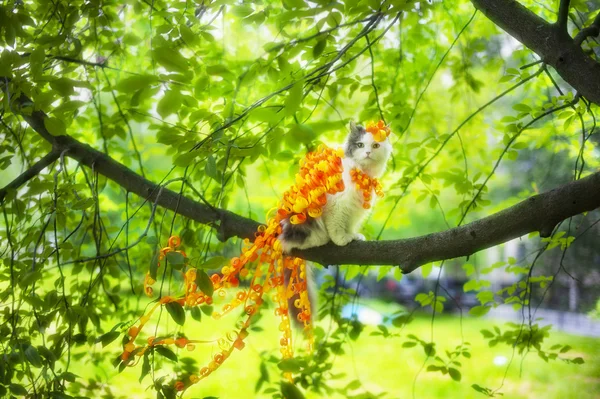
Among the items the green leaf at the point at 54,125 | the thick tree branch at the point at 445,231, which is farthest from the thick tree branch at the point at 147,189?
the green leaf at the point at 54,125

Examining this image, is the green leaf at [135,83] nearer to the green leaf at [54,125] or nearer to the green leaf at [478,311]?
the green leaf at [54,125]

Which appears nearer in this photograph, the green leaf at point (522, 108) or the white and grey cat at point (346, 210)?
the white and grey cat at point (346, 210)

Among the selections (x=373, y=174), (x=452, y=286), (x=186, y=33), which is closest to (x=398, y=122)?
(x=373, y=174)

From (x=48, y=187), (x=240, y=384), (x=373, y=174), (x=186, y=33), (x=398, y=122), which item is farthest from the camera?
(x=240, y=384)

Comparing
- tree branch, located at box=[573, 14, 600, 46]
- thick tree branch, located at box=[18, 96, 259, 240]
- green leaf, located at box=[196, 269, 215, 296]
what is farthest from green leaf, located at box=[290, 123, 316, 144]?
tree branch, located at box=[573, 14, 600, 46]

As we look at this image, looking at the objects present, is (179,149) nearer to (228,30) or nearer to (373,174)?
(373,174)

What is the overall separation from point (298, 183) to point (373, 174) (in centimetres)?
19

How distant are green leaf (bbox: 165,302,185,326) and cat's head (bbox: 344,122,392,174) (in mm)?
497

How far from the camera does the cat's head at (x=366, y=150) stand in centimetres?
101

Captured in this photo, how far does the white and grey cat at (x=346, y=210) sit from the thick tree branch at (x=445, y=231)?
0.03m

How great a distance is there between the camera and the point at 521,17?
2.70 feet

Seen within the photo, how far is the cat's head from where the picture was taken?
1007 millimetres

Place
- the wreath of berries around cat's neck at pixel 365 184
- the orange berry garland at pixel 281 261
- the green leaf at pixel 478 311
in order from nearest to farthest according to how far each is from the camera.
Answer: the orange berry garland at pixel 281 261, the wreath of berries around cat's neck at pixel 365 184, the green leaf at pixel 478 311

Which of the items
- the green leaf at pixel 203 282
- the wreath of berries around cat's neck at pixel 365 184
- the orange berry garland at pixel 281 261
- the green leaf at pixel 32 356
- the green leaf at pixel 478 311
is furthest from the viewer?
the green leaf at pixel 478 311
